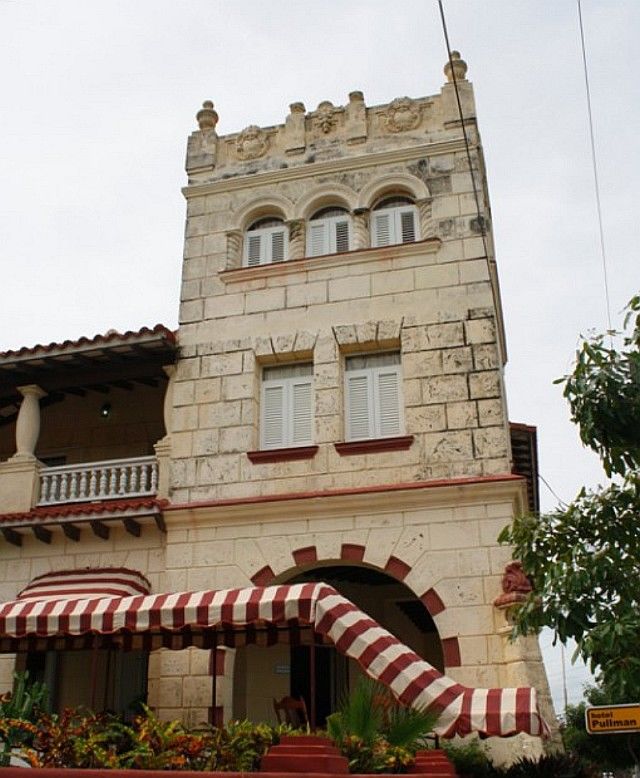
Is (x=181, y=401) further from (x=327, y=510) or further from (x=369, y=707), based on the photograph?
(x=369, y=707)

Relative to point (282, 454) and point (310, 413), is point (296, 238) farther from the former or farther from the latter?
point (282, 454)

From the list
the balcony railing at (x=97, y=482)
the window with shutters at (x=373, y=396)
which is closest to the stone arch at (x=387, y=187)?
the window with shutters at (x=373, y=396)

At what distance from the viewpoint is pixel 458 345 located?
1435 cm

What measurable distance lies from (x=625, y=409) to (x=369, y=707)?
408 centimetres

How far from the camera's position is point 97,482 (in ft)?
50.8

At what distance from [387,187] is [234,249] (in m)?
2.90

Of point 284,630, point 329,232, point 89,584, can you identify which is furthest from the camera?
point 329,232

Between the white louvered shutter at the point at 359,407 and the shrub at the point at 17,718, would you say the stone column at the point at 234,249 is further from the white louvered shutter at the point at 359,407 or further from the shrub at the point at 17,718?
the shrub at the point at 17,718

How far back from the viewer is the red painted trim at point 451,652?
41.0ft

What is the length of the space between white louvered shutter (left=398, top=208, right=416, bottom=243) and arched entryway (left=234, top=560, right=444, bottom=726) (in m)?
5.57

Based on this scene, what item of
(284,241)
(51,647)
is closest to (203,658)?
Answer: (51,647)

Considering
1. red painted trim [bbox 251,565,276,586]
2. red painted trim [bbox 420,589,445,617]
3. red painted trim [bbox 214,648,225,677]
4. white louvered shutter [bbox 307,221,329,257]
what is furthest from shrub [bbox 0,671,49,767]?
white louvered shutter [bbox 307,221,329,257]

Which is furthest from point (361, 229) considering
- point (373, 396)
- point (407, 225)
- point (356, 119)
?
point (373, 396)

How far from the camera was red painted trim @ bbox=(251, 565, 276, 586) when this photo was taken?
13656mm
